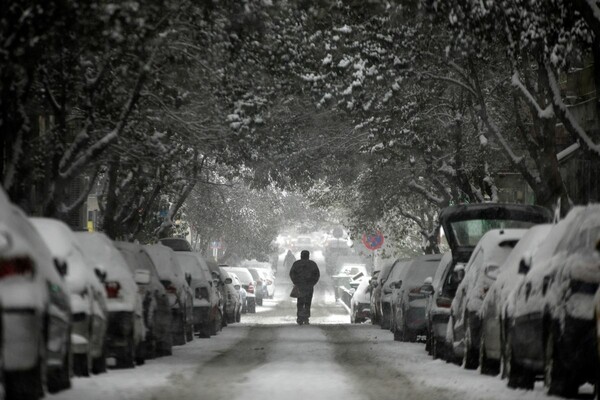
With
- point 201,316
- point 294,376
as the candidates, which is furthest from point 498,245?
point 201,316

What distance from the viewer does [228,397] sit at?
43.2ft

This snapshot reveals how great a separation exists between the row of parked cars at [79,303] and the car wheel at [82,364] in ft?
0.03

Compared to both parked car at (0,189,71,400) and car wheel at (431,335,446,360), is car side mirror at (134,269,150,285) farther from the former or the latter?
parked car at (0,189,71,400)

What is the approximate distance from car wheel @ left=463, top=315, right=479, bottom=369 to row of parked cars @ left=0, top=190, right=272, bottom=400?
386 cm

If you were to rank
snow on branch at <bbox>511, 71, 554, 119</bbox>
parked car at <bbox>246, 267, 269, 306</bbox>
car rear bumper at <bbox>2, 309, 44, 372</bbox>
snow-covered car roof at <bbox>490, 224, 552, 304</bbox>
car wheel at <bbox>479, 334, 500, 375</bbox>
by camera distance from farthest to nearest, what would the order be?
parked car at <bbox>246, 267, 269, 306</bbox> → snow on branch at <bbox>511, 71, 554, 119</bbox> → car wheel at <bbox>479, 334, 500, 375</bbox> → snow-covered car roof at <bbox>490, 224, 552, 304</bbox> → car rear bumper at <bbox>2, 309, 44, 372</bbox>

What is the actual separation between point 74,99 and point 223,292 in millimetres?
8200

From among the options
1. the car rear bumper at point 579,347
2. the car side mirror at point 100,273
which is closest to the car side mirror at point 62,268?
the car side mirror at point 100,273

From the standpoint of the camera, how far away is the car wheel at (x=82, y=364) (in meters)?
14.7

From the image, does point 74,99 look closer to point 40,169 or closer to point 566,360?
point 40,169

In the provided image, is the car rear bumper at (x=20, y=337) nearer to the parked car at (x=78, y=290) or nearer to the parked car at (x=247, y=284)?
the parked car at (x=78, y=290)

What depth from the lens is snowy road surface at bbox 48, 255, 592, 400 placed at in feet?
44.8

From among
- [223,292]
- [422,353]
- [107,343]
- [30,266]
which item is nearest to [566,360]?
[30,266]

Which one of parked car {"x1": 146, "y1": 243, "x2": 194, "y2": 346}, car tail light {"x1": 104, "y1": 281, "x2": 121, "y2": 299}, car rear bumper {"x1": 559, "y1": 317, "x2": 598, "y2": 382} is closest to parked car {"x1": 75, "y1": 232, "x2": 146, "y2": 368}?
car tail light {"x1": 104, "y1": 281, "x2": 121, "y2": 299}

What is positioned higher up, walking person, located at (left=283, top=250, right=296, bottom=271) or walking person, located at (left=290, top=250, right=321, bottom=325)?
walking person, located at (left=283, top=250, right=296, bottom=271)
